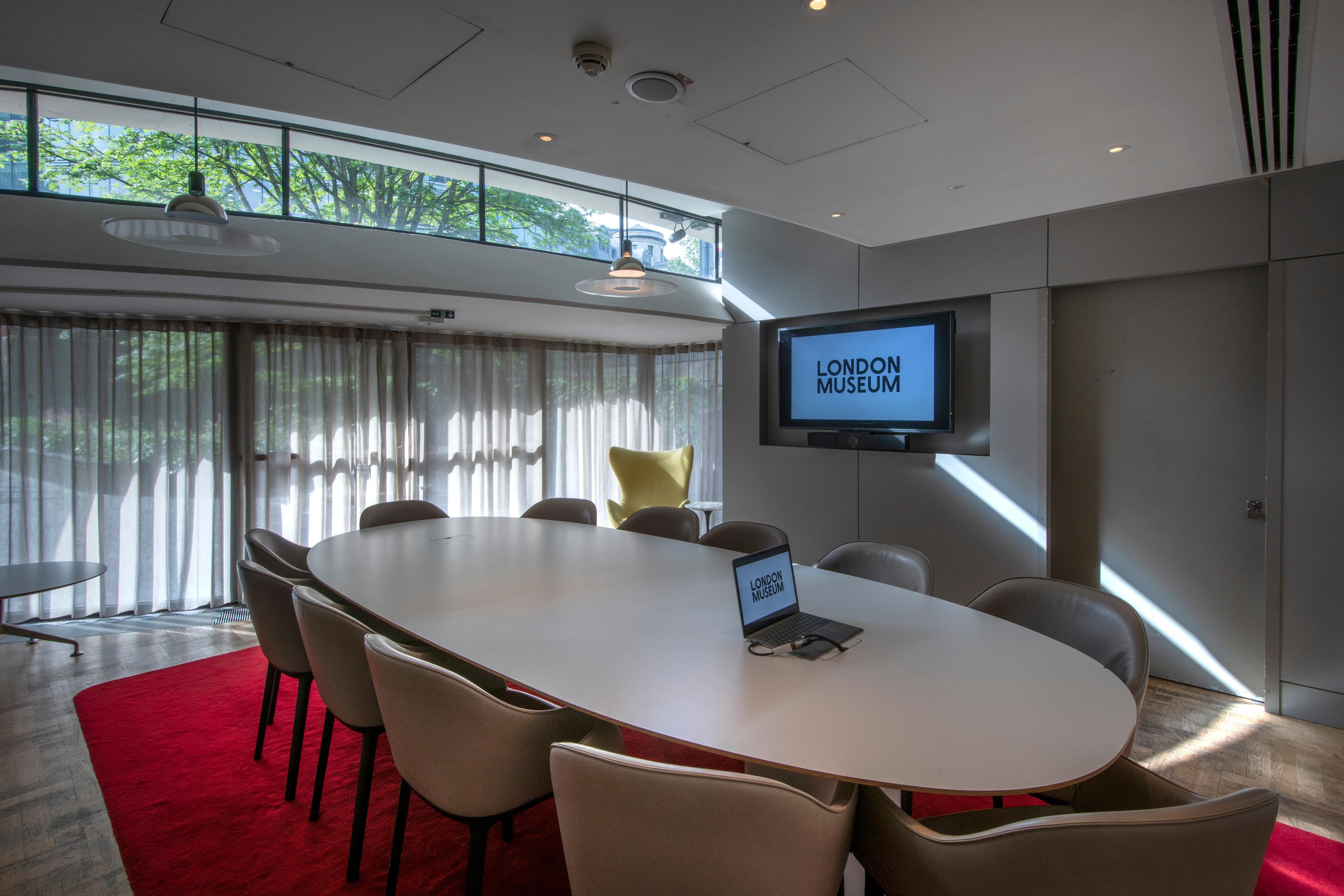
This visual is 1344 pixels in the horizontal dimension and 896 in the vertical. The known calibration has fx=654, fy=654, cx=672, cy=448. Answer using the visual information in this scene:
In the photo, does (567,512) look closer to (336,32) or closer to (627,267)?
(627,267)

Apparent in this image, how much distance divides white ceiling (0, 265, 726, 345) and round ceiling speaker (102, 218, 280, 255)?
92 centimetres

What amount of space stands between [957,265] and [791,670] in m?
3.66

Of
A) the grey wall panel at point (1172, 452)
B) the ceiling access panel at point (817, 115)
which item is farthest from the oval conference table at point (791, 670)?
the grey wall panel at point (1172, 452)

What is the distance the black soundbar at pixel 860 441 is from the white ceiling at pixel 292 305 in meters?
1.44

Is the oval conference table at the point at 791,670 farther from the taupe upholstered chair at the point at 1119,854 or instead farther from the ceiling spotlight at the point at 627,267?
the ceiling spotlight at the point at 627,267

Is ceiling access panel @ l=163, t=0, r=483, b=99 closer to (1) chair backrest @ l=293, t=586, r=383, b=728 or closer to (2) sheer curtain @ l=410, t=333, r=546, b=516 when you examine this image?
(1) chair backrest @ l=293, t=586, r=383, b=728

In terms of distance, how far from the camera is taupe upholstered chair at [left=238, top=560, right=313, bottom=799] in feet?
8.29

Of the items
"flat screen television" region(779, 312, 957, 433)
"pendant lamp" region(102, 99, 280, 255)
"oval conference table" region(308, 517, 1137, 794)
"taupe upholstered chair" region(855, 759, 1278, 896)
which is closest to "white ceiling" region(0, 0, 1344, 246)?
"pendant lamp" region(102, 99, 280, 255)

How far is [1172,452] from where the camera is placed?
381cm

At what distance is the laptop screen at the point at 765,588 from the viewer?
1953 mm

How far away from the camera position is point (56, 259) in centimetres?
336

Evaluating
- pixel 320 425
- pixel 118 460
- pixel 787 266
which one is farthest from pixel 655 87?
pixel 118 460

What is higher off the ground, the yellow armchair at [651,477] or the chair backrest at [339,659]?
the yellow armchair at [651,477]

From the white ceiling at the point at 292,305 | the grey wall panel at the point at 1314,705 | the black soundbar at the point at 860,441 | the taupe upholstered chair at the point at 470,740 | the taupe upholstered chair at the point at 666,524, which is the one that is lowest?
the grey wall panel at the point at 1314,705
